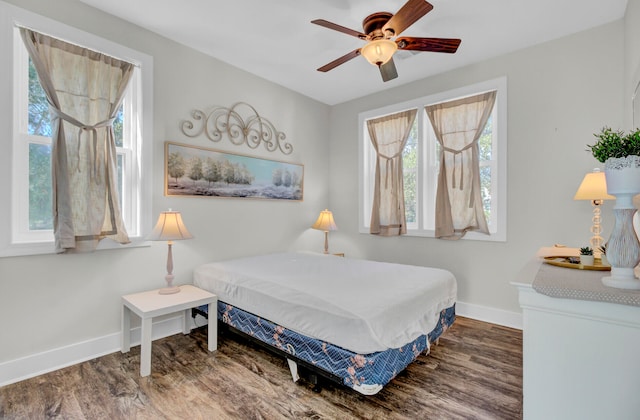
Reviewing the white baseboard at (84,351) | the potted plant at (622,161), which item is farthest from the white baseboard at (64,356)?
the potted plant at (622,161)

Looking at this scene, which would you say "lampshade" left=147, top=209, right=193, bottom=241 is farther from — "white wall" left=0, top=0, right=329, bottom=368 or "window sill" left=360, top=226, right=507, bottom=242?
"window sill" left=360, top=226, right=507, bottom=242

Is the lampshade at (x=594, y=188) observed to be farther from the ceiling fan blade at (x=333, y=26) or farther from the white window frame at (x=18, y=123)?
the white window frame at (x=18, y=123)

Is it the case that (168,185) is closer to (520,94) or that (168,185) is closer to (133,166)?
(133,166)

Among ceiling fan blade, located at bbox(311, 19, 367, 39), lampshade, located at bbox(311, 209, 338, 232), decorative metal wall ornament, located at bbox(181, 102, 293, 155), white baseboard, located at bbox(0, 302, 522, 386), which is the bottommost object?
white baseboard, located at bbox(0, 302, 522, 386)

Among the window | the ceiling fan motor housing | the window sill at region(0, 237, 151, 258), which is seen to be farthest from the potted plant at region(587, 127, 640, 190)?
the window sill at region(0, 237, 151, 258)

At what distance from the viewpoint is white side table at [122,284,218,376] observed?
2135mm

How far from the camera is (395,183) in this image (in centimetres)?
393

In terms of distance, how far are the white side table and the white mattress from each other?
0.18 meters

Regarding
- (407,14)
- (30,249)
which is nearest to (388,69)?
(407,14)

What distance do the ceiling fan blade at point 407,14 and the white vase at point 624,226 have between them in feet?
4.34

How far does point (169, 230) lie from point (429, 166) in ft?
9.80

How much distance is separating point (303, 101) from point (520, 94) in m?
2.63

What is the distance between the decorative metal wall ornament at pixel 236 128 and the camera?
3.12 m

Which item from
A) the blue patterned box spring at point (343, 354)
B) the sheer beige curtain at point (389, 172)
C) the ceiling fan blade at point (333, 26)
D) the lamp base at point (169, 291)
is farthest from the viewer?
the sheer beige curtain at point (389, 172)
